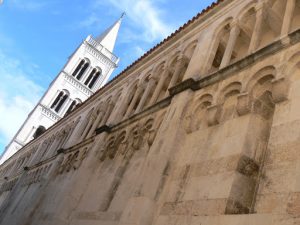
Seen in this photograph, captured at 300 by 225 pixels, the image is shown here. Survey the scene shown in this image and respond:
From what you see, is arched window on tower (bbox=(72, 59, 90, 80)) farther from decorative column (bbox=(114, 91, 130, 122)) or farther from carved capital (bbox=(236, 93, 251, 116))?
carved capital (bbox=(236, 93, 251, 116))

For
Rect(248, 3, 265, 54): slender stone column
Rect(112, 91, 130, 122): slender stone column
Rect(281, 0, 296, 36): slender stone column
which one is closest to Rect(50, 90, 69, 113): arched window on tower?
Rect(112, 91, 130, 122): slender stone column

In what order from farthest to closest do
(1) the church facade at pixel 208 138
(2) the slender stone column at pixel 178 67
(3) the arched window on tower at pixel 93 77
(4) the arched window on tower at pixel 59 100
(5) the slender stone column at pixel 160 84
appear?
1. (3) the arched window on tower at pixel 93 77
2. (4) the arched window on tower at pixel 59 100
3. (5) the slender stone column at pixel 160 84
4. (2) the slender stone column at pixel 178 67
5. (1) the church facade at pixel 208 138

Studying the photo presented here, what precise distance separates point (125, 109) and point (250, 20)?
495 centimetres

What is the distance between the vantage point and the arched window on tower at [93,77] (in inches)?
1617

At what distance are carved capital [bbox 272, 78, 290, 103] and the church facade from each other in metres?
0.01

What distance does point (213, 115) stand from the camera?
529 cm

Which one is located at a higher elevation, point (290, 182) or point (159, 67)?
point (159, 67)

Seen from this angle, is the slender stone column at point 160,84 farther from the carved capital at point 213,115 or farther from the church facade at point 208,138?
the carved capital at point 213,115

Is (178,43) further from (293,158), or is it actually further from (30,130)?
(30,130)

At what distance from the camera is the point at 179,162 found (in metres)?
5.56

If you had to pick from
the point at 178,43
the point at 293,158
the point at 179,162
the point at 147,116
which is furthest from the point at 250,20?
the point at 293,158

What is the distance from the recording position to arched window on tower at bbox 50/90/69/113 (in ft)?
126

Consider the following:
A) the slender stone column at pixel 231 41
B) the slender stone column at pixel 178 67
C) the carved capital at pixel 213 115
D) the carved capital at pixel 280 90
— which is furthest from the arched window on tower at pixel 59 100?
the carved capital at pixel 280 90

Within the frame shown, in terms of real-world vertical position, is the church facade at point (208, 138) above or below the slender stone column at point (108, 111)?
below
